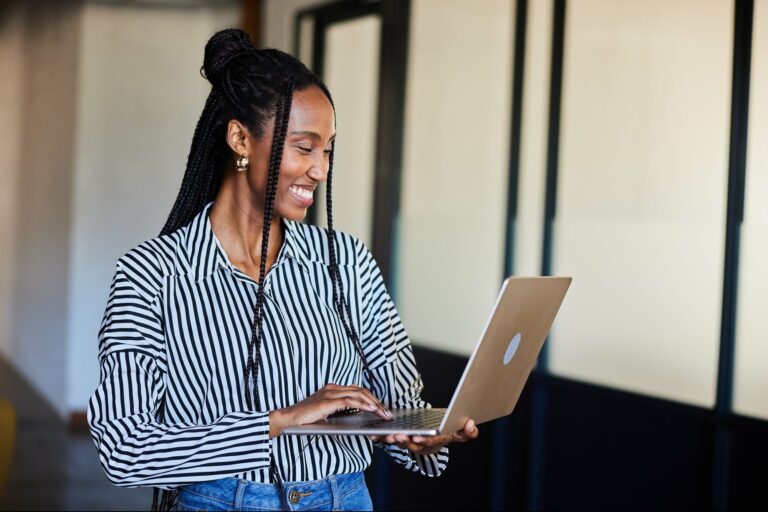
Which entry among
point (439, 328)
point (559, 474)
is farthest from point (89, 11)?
point (559, 474)

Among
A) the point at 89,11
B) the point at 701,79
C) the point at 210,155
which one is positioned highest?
the point at 89,11

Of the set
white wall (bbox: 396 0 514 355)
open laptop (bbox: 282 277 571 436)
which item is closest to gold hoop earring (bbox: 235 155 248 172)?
open laptop (bbox: 282 277 571 436)

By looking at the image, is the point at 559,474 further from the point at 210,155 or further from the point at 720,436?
the point at 210,155

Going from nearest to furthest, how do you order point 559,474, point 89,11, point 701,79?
1. point 701,79
2. point 559,474
3. point 89,11

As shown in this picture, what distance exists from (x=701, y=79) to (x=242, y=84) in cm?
170

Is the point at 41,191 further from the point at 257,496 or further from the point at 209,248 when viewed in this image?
the point at 257,496

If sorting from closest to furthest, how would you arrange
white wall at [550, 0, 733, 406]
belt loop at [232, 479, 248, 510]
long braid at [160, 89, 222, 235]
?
belt loop at [232, 479, 248, 510] < long braid at [160, 89, 222, 235] < white wall at [550, 0, 733, 406]

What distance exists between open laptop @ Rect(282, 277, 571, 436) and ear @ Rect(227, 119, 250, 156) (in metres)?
0.48

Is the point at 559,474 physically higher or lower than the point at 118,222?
lower

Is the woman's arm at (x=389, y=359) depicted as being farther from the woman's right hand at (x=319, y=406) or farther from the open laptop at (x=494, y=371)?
the woman's right hand at (x=319, y=406)

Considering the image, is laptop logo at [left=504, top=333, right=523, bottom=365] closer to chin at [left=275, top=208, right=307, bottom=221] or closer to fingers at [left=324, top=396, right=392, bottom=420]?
fingers at [left=324, top=396, right=392, bottom=420]

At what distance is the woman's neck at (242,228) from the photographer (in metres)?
1.72

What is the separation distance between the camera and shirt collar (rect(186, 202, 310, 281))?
1652mm

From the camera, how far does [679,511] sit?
3.00 m
